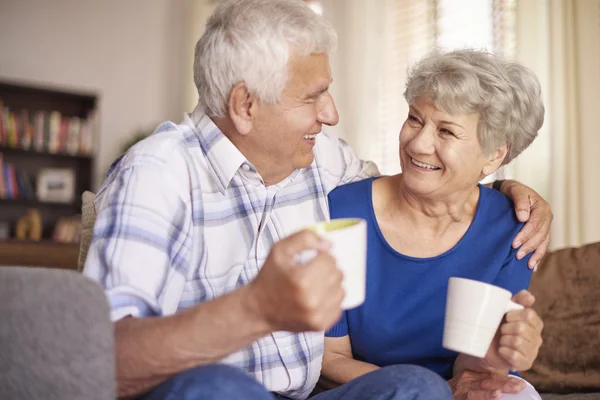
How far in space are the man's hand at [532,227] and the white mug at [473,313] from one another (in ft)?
1.64

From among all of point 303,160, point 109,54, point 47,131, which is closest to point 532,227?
point 303,160

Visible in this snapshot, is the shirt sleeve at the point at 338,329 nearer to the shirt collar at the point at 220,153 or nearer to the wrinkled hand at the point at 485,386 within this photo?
the wrinkled hand at the point at 485,386

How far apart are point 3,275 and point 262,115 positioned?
0.69 m

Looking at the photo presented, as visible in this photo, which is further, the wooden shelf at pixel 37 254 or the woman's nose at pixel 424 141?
the wooden shelf at pixel 37 254

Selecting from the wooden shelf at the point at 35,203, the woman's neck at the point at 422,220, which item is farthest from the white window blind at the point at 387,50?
the woman's neck at the point at 422,220

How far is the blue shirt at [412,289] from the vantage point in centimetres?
149

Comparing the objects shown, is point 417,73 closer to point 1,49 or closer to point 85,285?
point 85,285

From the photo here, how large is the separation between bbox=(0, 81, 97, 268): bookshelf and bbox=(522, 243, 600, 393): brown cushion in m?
3.70

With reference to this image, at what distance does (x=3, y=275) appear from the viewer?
738 millimetres

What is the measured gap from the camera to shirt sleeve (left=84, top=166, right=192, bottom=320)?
974 mm

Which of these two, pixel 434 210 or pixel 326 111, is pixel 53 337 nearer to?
pixel 326 111

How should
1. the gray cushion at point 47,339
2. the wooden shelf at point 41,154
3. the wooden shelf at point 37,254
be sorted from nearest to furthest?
the gray cushion at point 47,339 < the wooden shelf at point 37,254 < the wooden shelf at point 41,154

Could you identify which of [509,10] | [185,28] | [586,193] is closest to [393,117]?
[509,10]

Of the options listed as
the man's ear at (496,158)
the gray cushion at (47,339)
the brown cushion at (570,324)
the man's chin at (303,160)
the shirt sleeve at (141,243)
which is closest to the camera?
the gray cushion at (47,339)
